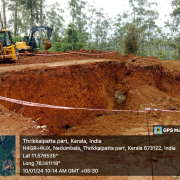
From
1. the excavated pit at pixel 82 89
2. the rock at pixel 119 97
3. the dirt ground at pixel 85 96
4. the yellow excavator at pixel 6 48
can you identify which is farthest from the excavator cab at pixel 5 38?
the rock at pixel 119 97

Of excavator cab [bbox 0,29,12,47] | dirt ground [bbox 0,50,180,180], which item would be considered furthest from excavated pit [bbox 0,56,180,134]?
excavator cab [bbox 0,29,12,47]

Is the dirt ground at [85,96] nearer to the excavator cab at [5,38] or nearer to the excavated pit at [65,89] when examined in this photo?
the excavated pit at [65,89]

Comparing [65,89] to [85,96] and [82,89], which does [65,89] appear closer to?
[82,89]

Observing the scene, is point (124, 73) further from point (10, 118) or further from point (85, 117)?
point (10, 118)

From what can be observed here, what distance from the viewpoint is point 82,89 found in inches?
319

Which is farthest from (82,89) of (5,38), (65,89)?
(5,38)

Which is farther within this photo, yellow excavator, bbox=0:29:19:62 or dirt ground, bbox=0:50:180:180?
yellow excavator, bbox=0:29:19:62

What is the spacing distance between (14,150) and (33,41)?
553 inches

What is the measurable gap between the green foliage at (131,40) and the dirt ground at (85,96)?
29.0 feet

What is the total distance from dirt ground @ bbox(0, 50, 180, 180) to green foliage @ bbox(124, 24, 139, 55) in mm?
8830

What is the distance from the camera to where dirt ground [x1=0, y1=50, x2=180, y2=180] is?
6590 mm

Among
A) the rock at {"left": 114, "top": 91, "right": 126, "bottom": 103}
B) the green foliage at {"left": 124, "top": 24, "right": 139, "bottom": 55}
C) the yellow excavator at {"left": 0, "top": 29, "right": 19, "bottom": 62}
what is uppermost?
the green foliage at {"left": 124, "top": 24, "right": 139, "bottom": 55}

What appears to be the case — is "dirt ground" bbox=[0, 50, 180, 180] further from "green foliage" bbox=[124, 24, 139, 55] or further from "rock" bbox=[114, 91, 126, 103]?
"green foliage" bbox=[124, 24, 139, 55]

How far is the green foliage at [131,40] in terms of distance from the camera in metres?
18.7
